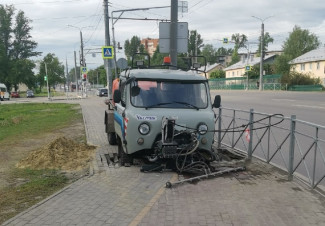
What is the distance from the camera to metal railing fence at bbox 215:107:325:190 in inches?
213

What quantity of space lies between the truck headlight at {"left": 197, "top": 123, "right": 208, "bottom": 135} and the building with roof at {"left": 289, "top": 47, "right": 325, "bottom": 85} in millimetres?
49231

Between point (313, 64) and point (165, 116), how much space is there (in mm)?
54885

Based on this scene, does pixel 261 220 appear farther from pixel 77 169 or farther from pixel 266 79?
pixel 266 79

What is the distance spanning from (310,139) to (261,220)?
1970 mm

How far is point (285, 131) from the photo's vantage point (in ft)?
20.9

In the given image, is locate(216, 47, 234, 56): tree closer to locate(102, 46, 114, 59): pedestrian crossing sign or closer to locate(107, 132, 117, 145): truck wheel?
locate(102, 46, 114, 59): pedestrian crossing sign

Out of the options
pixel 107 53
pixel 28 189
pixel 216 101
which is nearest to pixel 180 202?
pixel 28 189

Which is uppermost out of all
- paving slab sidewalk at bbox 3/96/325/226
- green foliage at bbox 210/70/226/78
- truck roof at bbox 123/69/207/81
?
green foliage at bbox 210/70/226/78

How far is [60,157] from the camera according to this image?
811 cm

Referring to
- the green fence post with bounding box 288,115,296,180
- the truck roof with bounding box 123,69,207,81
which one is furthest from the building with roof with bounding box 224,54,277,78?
the green fence post with bounding box 288,115,296,180

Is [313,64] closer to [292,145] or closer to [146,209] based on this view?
[292,145]

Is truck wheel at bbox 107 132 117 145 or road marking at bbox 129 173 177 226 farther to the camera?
truck wheel at bbox 107 132 117 145

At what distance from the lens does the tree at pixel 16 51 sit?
7088 centimetres

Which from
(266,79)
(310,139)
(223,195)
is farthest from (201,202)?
(266,79)
